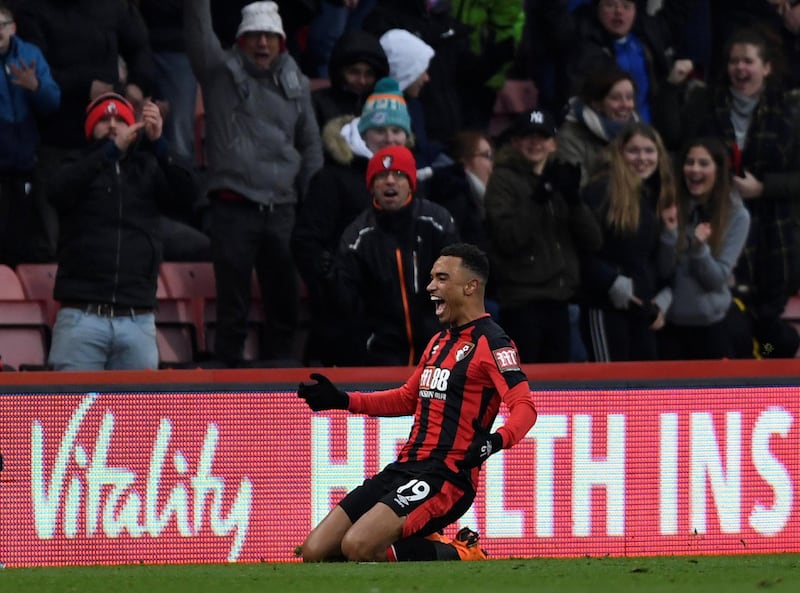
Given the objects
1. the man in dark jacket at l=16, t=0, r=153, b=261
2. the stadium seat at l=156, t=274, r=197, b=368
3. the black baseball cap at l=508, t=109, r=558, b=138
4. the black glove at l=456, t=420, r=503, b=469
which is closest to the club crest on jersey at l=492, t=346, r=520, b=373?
the black glove at l=456, t=420, r=503, b=469

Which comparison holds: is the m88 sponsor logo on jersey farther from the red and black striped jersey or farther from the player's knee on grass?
the player's knee on grass

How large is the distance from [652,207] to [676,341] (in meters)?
0.92

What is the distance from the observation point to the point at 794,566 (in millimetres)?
7344

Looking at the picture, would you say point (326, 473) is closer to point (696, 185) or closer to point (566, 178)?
point (566, 178)

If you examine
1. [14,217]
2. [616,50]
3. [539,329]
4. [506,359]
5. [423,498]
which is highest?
[616,50]

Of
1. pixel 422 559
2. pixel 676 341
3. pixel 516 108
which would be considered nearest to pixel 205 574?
pixel 422 559

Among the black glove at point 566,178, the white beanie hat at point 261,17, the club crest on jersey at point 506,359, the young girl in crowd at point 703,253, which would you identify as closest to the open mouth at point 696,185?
the young girl in crowd at point 703,253

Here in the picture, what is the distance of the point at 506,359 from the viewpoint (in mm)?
7945

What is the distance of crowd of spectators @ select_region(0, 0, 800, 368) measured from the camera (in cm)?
1015

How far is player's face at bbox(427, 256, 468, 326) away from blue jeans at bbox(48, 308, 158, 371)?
253 cm

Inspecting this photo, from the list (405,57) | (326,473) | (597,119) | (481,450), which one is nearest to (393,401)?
(481,450)

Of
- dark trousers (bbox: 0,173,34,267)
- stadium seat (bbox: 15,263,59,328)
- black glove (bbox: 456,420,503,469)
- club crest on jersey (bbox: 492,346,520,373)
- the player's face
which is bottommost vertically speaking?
black glove (bbox: 456,420,503,469)

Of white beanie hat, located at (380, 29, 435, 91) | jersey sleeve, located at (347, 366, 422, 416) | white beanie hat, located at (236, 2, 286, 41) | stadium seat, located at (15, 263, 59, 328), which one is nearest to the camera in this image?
jersey sleeve, located at (347, 366, 422, 416)

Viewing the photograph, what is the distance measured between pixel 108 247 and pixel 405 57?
113 inches
